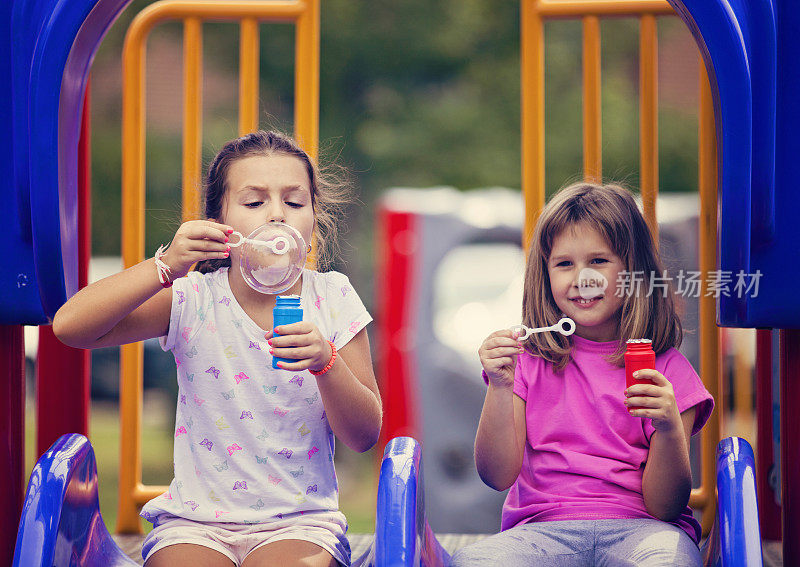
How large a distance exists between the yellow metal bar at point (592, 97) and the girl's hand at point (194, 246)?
4.25ft

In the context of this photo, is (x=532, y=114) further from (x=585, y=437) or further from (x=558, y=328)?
(x=585, y=437)

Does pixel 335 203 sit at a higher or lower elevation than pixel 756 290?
higher

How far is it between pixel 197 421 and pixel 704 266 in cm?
154

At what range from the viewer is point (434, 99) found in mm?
10500

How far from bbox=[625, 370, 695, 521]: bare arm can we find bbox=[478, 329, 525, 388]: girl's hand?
11.5 inches

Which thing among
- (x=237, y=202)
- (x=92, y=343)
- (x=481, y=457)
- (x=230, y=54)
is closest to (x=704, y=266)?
(x=481, y=457)

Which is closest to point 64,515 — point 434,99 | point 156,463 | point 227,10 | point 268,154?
point 268,154

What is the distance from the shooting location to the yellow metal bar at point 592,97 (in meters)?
2.89

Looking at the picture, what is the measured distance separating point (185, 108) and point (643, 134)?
1.45m

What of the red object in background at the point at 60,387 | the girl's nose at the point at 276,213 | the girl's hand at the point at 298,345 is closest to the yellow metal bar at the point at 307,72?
the red object in background at the point at 60,387

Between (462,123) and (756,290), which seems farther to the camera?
(462,123)

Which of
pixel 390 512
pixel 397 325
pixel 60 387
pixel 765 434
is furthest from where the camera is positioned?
pixel 397 325

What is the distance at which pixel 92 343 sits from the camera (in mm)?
2119

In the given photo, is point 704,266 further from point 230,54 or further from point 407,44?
point 230,54
